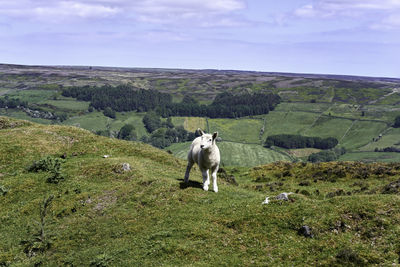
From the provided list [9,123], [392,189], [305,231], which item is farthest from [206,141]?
[9,123]

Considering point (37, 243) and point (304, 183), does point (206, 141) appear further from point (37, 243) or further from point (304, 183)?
point (304, 183)

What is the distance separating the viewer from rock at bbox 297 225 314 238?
64.4ft

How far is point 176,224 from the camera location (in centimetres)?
2248

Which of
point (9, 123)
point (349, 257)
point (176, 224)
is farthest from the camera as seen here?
point (9, 123)

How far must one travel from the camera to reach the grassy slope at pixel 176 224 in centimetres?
1853

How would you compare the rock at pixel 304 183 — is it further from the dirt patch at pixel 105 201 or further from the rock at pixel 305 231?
the dirt patch at pixel 105 201

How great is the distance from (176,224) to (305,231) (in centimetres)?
873

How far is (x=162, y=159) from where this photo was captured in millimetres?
46062

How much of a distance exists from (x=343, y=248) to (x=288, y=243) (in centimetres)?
306

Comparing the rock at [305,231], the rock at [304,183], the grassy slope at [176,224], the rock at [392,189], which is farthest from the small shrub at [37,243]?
the rock at [304,183]

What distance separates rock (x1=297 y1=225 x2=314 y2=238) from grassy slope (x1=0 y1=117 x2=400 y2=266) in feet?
0.91

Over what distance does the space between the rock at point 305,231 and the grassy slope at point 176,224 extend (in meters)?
0.28

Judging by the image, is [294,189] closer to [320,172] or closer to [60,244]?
[320,172]

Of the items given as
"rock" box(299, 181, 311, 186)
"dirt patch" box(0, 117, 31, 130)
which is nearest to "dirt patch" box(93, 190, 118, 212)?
"rock" box(299, 181, 311, 186)
